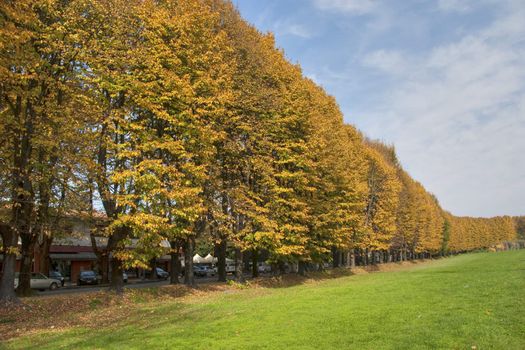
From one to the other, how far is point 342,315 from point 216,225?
51.7 ft

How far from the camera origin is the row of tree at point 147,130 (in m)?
18.7

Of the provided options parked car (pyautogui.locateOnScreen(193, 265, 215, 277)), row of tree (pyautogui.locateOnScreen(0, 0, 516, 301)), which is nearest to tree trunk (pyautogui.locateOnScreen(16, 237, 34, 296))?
row of tree (pyautogui.locateOnScreen(0, 0, 516, 301))

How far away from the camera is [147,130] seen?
2211 cm

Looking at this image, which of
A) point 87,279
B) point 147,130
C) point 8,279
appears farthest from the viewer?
point 87,279

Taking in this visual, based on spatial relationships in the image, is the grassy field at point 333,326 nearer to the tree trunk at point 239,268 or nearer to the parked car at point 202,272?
the tree trunk at point 239,268

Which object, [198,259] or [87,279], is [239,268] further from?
[198,259]

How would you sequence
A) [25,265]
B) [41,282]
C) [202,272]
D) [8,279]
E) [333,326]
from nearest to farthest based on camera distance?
[333,326] → [8,279] → [25,265] → [41,282] → [202,272]

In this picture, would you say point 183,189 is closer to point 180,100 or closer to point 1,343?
point 180,100

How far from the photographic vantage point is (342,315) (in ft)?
44.9

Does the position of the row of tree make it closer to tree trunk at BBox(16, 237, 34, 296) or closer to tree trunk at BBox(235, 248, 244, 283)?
tree trunk at BBox(16, 237, 34, 296)

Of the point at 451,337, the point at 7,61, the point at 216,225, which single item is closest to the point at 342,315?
the point at 451,337

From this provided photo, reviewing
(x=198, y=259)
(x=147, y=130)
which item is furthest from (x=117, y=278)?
(x=198, y=259)

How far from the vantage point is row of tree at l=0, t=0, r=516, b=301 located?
61.5 feet

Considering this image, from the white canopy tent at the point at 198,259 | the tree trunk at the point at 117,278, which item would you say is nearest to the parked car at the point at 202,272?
the white canopy tent at the point at 198,259
